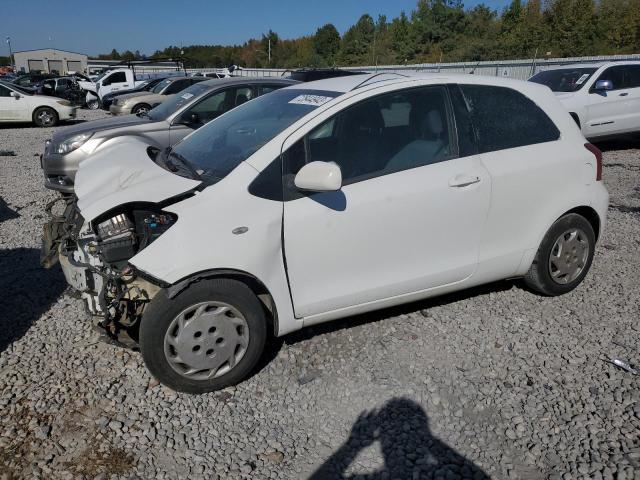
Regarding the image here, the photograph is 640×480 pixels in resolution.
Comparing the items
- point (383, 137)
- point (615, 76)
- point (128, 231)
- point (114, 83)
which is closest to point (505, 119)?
point (383, 137)

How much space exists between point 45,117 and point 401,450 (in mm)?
18904

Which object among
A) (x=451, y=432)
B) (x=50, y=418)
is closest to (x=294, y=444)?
(x=451, y=432)

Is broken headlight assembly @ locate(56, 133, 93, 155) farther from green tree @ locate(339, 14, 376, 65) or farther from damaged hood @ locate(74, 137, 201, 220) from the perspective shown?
green tree @ locate(339, 14, 376, 65)

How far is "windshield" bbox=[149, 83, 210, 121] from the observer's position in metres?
7.82

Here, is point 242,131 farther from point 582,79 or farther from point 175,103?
point 582,79

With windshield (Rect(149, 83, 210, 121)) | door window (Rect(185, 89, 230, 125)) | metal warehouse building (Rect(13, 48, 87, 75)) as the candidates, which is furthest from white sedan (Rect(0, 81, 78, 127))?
metal warehouse building (Rect(13, 48, 87, 75))

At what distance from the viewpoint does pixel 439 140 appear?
356 centimetres

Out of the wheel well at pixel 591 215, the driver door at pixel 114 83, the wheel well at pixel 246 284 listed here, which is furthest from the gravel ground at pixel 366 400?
the driver door at pixel 114 83

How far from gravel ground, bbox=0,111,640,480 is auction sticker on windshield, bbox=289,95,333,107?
1636 millimetres

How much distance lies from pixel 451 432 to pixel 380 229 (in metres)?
1.24

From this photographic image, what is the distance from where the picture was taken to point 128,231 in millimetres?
3188

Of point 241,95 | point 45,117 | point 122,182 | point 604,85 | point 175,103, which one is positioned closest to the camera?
point 122,182

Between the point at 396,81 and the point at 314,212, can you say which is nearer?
the point at 314,212

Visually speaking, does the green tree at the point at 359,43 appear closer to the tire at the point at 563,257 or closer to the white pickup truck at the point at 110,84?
the white pickup truck at the point at 110,84
